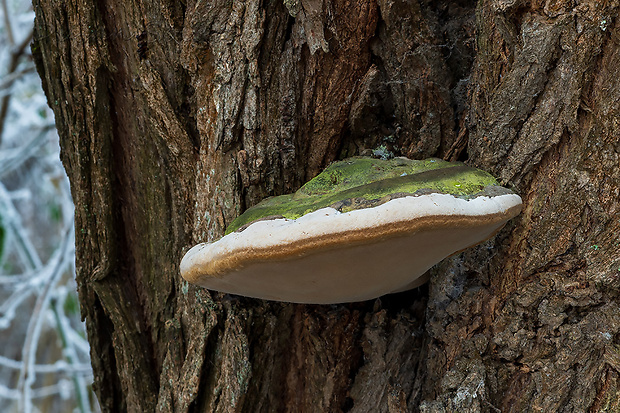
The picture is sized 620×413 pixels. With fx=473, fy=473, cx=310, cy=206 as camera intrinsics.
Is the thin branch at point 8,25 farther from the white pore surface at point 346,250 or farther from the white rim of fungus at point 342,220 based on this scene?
the white rim of fungus at point 342,220

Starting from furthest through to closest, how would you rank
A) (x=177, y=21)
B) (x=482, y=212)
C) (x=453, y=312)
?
(x=177, y=21), (x=453, y=312), (x=482, y=212)

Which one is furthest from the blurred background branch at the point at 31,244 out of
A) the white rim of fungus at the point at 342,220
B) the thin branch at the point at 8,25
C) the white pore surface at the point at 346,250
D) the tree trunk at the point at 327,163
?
the white rim of fungus at the point at 342,220

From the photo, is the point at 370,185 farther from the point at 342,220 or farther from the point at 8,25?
the point at 8,25

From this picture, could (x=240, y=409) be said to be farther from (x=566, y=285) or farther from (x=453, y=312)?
(x=566, y=285)

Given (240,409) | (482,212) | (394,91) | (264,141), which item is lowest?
(240,409)

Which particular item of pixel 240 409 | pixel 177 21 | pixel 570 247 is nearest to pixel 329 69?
pixel 177 21

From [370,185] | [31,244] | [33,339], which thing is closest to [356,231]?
[370,185]
